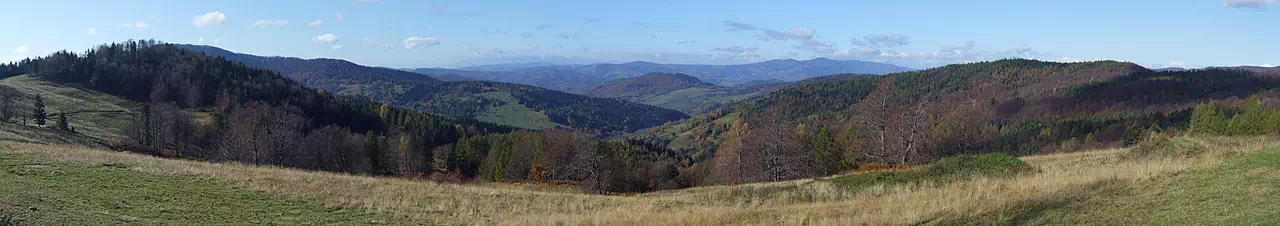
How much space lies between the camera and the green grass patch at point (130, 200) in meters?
13.4

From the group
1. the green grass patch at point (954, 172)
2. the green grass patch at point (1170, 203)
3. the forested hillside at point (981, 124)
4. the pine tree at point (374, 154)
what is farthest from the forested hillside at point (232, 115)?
the green grass patch at point (1170, 203)

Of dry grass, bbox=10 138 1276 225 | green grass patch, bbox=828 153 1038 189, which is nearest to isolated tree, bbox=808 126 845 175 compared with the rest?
dry grass, bbox=10 138 1276 225

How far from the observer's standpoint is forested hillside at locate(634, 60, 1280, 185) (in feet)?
131

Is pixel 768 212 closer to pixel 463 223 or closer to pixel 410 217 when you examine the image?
pixel 463 223

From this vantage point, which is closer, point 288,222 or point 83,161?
point 288,222

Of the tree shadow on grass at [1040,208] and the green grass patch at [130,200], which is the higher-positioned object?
the tree shadow on grass at [1040,208]

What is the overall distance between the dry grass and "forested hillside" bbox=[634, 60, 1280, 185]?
626 inches

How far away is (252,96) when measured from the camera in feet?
480

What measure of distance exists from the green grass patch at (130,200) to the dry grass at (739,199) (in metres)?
1.11

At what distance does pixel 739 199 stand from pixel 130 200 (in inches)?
645

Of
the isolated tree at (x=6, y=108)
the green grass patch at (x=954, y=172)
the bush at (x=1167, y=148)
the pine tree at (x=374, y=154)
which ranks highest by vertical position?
the bush at (x=1167, y=148)

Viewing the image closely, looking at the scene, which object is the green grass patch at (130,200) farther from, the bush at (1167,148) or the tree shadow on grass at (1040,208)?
the bush at (1167,148)

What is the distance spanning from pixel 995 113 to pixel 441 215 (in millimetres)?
184223

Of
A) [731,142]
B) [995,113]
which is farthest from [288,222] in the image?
[995,113]
